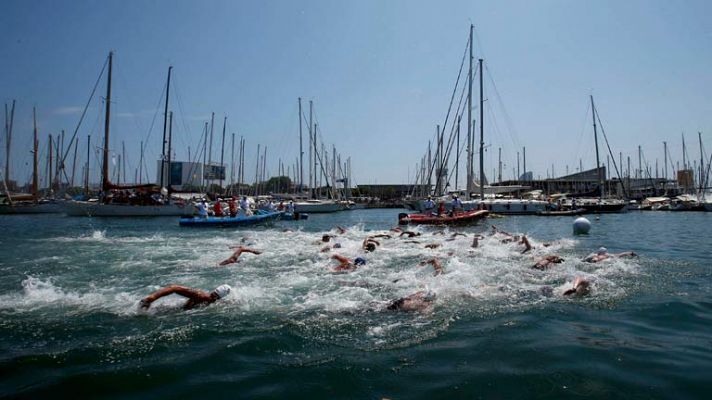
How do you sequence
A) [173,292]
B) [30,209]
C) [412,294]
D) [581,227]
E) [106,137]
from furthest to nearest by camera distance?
[30,209]
[106,137]
[581,227]
[412,294]
[173,292]

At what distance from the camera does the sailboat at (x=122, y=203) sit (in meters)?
45.2

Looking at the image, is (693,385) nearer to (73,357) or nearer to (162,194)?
(73,357)

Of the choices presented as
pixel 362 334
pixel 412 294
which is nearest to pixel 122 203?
pixel 412 294

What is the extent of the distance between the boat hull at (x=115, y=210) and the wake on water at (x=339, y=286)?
32.6m

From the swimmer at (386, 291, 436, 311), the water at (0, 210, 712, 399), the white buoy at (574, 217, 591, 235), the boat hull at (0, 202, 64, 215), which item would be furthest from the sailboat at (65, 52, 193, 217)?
the swimmer at (386, 291, 436, 311)

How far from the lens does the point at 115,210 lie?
45.3m

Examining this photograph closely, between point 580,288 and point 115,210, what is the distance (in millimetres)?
46206

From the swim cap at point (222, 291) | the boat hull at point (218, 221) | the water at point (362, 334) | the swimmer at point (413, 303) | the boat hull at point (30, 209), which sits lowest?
the water at point (362, 334)

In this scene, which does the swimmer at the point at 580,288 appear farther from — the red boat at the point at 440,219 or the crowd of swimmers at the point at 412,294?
the red boat at the point at 440,219

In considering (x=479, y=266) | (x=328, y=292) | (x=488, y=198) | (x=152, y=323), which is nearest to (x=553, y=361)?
(x=328, y=292)

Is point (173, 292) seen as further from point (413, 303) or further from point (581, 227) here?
point (581, 227)

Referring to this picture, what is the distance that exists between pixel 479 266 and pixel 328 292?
16.9ft

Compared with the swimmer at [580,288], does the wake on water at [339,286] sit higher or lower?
lower

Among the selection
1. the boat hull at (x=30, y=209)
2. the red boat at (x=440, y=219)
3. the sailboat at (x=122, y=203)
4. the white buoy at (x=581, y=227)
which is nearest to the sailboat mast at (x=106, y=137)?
the sailboat at (x=122, y=203)
